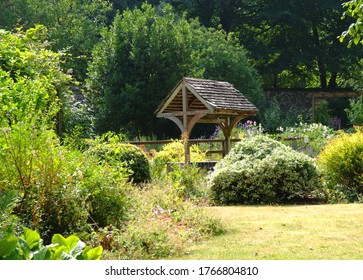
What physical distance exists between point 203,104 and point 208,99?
94 cm

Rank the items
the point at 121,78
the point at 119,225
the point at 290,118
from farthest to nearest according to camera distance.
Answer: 1. the point at 290,118
2. the point at 121,78
3. the point at 119,225

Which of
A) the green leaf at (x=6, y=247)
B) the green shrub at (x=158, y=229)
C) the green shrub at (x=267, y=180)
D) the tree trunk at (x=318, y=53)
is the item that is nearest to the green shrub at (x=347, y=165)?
the green shrub at (x=267, y=180)

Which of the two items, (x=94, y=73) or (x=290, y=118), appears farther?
(x=290, y=118)

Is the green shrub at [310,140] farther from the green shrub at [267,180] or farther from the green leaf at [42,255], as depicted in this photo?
the green leaf at [42,255]

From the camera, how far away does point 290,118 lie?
105ft

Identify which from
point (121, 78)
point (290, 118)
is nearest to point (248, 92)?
point (290, 118)

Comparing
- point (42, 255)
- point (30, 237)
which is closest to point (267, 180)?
point (30, 237)

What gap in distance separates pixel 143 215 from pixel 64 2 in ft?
89.0

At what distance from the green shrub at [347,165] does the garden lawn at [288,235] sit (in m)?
1.55

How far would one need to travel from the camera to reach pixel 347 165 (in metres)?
12.5

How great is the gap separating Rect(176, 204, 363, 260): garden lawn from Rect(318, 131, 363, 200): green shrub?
61.0 inches

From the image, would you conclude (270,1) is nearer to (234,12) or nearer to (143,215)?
(234,12)

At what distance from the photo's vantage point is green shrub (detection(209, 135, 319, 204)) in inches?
477

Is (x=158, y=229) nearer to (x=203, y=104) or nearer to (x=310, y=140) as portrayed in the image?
(x=203, y=104)
